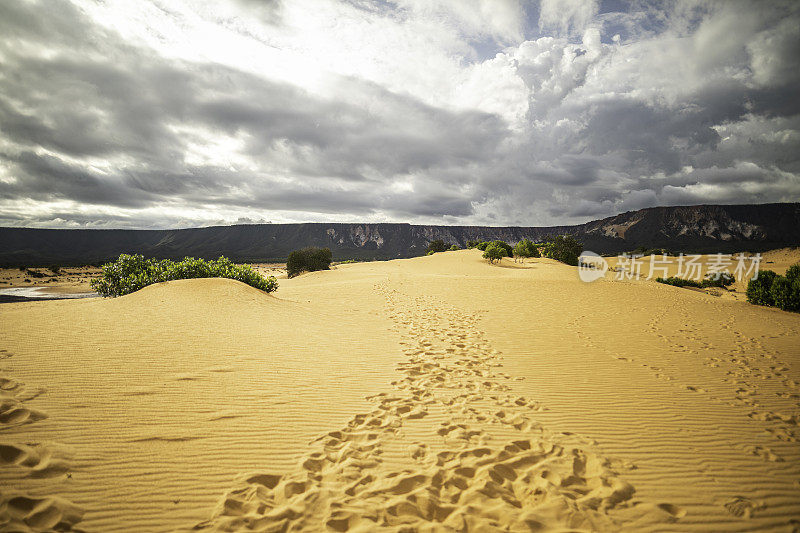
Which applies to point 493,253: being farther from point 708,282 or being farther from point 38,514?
point 38,514

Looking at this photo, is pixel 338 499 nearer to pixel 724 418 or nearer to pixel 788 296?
pixel 724 418

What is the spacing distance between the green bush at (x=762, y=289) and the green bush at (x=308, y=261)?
3636cm

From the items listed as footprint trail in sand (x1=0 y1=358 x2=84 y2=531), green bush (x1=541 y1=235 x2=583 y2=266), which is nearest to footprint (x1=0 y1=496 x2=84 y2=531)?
footprint trail in sand (x1=0 y1=358 x2=84 y2=531)

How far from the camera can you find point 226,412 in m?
4.34

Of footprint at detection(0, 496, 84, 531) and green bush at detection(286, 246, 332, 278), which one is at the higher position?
green bush at detection(286, 246, 332, 278)

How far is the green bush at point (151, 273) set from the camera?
13906 mm

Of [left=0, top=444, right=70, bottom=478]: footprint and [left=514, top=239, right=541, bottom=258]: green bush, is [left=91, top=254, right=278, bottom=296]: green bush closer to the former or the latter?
[left=0, top=444, right=70, bottom=478]: footprint

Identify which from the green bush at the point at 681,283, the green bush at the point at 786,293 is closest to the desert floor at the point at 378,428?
the green bush at the point at 786,293

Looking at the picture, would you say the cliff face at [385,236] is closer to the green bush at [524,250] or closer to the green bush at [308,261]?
the green bush at [524,250]

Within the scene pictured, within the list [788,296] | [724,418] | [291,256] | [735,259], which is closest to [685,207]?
[735,259]

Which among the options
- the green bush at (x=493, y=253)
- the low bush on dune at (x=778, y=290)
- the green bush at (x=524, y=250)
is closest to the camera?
the low bush on dune at (x=778, y=290)

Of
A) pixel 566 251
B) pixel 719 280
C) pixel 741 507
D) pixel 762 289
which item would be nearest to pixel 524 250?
pixel 566 251

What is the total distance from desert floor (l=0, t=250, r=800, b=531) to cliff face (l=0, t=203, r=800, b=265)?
346ft

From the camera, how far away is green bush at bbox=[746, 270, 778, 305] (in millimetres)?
15526
